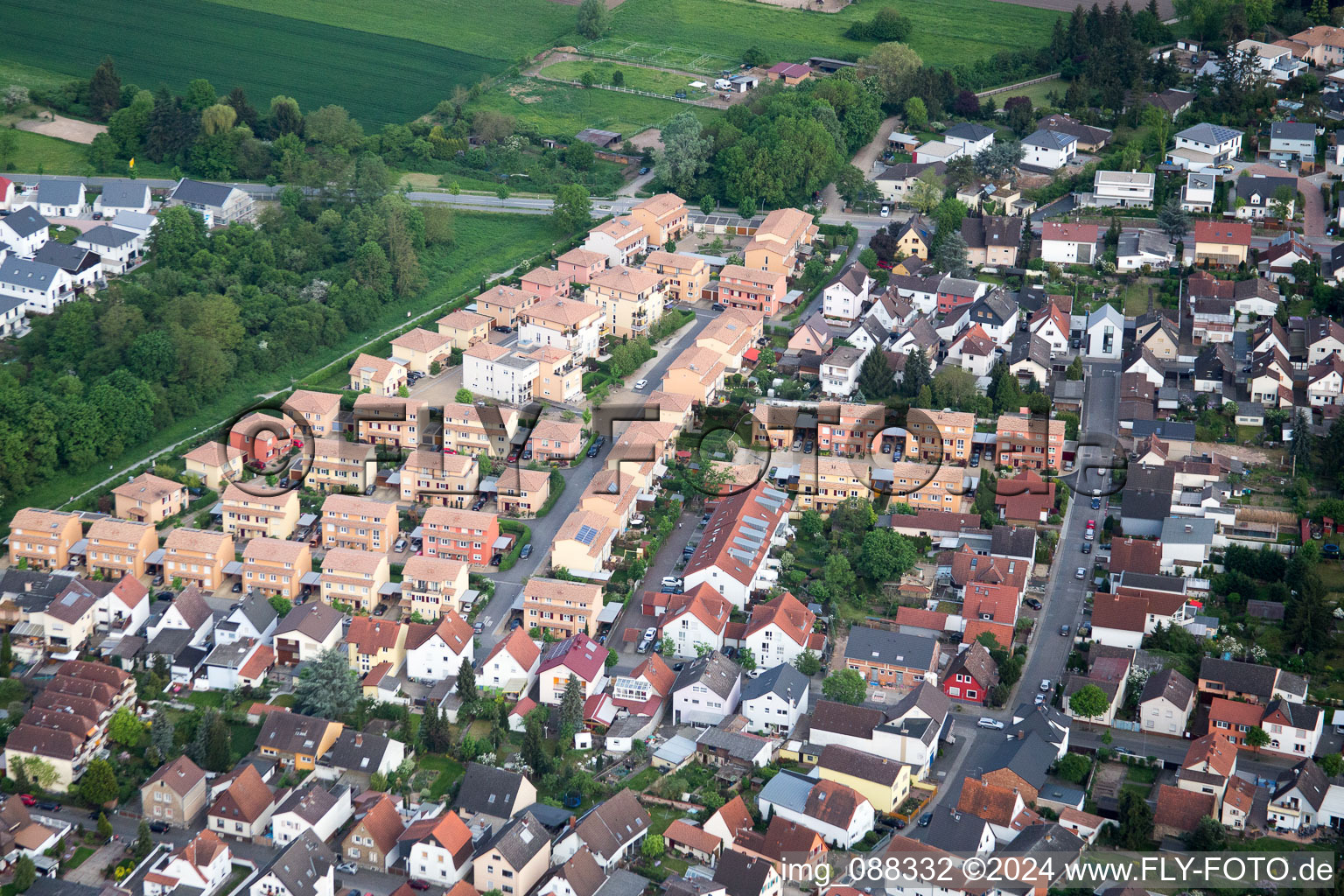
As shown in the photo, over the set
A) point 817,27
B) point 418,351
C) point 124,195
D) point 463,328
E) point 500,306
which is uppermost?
point 817,27

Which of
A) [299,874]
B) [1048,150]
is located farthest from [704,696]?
[1048,150]

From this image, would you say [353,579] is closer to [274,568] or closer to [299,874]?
[274,568]

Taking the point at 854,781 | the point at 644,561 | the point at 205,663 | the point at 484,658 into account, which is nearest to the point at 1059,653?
the point at 854,781

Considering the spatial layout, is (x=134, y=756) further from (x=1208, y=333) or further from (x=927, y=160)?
(x=927, y=160)

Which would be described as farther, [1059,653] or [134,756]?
[1059,653]

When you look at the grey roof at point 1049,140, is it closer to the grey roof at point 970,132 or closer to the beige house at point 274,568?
the grey roof at point 970,132
